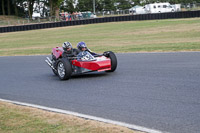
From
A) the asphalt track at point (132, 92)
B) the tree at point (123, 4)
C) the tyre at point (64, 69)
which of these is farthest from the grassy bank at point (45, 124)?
the tree at point (123, 4)

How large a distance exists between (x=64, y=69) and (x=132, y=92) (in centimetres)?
328

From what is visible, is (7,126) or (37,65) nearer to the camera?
(7,126)

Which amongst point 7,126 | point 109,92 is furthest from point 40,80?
point 7,126

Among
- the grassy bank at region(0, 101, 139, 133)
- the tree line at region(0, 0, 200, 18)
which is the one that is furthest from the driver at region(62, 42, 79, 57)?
the tree line at region(0, 0, 200, 18)

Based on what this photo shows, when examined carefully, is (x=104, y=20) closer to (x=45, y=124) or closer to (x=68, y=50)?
(x=68, y=50)

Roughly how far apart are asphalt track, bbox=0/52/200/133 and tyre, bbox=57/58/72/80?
0.68ft

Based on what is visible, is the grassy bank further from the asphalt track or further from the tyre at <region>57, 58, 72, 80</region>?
the tyre at <region>57, 58, 72, 80</region>

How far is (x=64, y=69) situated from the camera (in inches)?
416

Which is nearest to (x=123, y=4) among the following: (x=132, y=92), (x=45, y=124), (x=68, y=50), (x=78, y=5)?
(x=78, y=5)

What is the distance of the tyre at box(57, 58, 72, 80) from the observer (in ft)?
34.4

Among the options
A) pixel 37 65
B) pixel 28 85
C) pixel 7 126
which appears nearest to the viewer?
pixel 7 126

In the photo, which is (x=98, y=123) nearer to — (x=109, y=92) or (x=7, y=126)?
(x=7, y=126)

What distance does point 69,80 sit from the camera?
10680mm

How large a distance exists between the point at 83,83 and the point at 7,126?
3.97 meters
